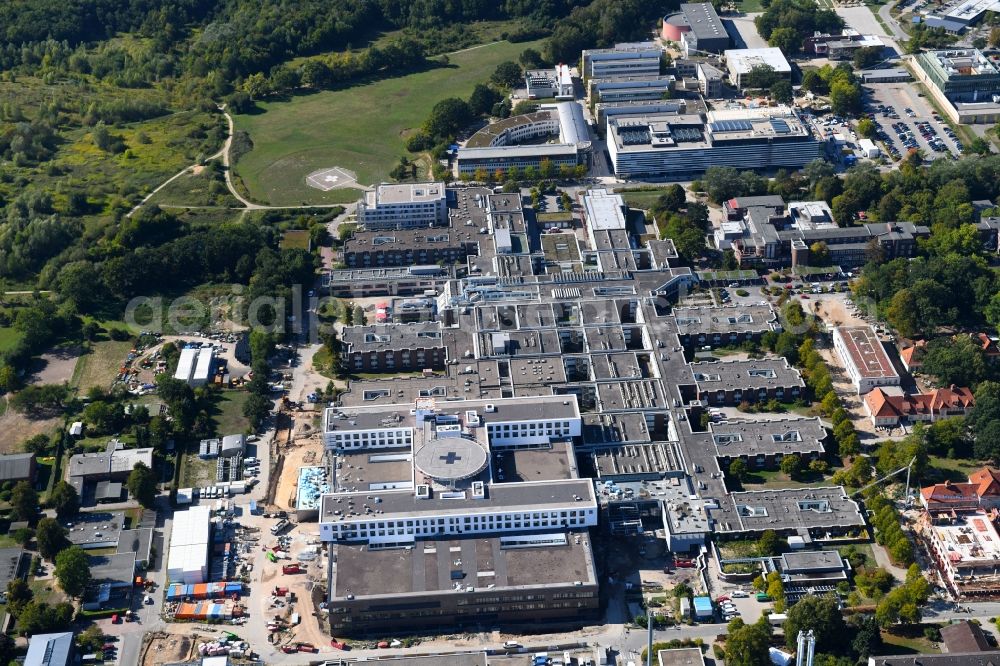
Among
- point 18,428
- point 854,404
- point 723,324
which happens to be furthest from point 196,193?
point 854,404

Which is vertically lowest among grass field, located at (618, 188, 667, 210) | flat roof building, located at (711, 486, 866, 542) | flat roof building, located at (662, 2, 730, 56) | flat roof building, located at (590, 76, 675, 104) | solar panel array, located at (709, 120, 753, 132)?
flat roof building, located at (711, 486, 866, 542)

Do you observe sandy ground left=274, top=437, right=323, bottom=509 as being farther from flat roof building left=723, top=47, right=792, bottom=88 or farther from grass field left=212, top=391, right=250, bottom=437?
flat roof building left=723, top=47, right=792, bottom=88

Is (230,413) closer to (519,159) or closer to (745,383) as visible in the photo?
(745,383)

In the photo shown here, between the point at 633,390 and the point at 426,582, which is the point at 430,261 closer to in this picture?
the point at 633,390

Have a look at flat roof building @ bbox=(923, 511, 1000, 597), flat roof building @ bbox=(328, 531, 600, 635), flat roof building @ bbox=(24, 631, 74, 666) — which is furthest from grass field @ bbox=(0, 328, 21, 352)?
flat roof building @ bbox=(923, 511, 1000, 597)

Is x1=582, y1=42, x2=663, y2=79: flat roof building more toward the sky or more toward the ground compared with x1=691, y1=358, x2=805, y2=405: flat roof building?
more toward the sky

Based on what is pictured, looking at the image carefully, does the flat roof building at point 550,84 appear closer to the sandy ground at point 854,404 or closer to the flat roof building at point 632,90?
the flat roof building at point 632,90
